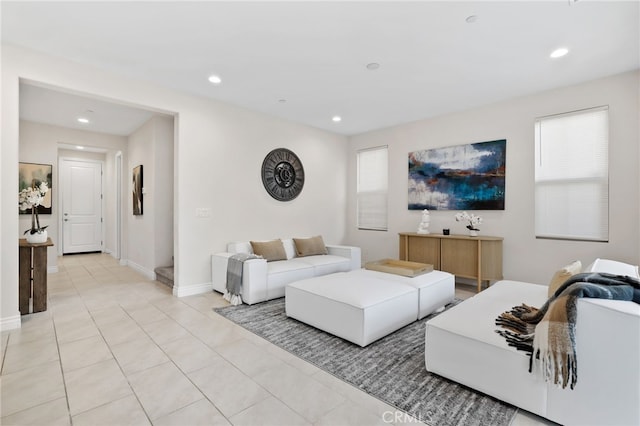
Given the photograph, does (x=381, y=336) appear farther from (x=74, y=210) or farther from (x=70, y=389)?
(x=74, y=210)

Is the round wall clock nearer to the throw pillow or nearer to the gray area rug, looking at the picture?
the throw pillow

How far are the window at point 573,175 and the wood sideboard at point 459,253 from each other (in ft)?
2.11

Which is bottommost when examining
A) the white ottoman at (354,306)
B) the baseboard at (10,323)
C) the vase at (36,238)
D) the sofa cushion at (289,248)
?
the baseboard at (10,323)

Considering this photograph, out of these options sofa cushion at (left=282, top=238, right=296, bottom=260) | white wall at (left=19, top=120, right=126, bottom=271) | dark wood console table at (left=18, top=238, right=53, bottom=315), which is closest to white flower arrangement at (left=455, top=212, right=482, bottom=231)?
sofa cushion at (left=282, top=238, right=296, bottom=260)

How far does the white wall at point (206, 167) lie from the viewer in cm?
286

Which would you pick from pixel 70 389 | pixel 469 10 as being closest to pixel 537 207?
pixel 469 10

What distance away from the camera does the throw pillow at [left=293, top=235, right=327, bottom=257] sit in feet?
16.1

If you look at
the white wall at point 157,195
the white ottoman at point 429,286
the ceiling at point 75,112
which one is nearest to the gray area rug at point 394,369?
the white ottoman at point 429,286

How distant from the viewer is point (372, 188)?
19.6ft

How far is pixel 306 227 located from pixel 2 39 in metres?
4.33

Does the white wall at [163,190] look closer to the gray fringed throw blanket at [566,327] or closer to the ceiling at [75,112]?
the ceiling at [75,112]

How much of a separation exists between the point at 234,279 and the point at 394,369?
227 cm

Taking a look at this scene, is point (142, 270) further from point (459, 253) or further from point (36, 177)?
point (459, 253)

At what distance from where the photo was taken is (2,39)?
275 cm
